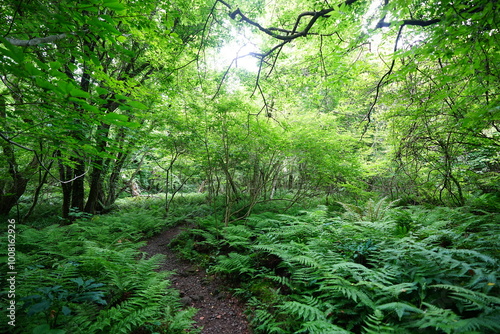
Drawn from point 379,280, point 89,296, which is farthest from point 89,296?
point 379,280

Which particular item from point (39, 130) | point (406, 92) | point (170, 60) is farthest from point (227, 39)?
point (39, 130)

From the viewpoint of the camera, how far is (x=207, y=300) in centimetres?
372

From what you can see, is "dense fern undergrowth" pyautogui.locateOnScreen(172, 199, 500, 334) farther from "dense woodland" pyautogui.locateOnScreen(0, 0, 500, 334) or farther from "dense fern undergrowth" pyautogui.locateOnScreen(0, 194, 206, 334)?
"dense fern undergrowth" pyautogui.locateOnScreen(0, 194, 206, 334)

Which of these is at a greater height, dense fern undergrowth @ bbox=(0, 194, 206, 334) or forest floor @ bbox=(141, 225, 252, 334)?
dense fern undergrowth @ bbox=(0, 194, 206, 334)

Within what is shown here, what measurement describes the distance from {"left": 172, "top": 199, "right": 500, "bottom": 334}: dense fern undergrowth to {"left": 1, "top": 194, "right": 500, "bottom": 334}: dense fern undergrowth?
1 cm

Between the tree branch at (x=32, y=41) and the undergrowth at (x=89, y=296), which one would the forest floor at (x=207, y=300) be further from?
the tree branch at (x=32, y=41)

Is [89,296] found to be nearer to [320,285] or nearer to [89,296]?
[89,296]

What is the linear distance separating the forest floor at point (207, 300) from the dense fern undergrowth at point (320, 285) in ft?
0.62

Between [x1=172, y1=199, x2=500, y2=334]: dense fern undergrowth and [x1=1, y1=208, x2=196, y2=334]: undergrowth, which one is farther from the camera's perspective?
[x1=1, y1=208, x2=196, y2=334]: undergrowth

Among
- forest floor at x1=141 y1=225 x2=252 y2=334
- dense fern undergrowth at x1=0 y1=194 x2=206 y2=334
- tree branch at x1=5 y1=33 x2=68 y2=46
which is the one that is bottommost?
forest floor at x1=141 y1=225 x2=252 y2=334

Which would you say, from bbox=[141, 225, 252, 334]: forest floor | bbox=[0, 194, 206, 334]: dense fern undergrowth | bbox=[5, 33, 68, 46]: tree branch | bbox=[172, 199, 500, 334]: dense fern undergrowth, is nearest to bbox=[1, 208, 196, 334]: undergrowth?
bbox=[0, 194, 206, 334]: dense fern undergrowth

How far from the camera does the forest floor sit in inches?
119

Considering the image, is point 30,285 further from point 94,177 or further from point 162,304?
point 94,177

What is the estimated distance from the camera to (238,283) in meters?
3.99
